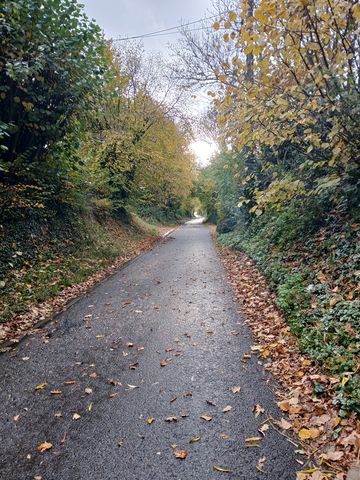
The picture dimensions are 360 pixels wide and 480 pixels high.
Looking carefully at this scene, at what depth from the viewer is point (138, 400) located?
2953 mm

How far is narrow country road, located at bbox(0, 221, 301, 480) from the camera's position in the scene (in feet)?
7.28

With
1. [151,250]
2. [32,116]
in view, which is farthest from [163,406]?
[151,250]

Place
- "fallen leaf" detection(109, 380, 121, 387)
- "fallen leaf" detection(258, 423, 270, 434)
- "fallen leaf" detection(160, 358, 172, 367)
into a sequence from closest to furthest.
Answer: "fallen leaf" detection(258, 423, 270, 434)
"fallen leaf" detection(109, 380, 121, 387)
"fallen leaf" detection(160, 358, 172, 367)

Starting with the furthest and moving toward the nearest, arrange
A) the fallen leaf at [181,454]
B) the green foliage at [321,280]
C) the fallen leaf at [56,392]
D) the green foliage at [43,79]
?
the green foliage at [43,79] < the fallen leaf at [56,392] < the green foliage at [321,280] < the fallen leaf at [181,454]

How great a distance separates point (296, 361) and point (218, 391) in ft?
3.42

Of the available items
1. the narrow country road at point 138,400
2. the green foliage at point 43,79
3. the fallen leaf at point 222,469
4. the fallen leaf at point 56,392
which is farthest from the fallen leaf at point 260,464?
the green foliage at point 43,79

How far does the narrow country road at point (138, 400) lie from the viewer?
2219 mm

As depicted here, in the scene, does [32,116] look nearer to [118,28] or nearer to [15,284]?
[15,284]

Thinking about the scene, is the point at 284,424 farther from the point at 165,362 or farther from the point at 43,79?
the point at 43,79

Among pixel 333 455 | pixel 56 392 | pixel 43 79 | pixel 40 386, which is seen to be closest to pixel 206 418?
pixel 333 455

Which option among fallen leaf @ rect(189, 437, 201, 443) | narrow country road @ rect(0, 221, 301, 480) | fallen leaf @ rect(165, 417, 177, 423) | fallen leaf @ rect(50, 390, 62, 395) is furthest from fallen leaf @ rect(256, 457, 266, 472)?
fallen leaf @ rect(50, 390, 62, 395)

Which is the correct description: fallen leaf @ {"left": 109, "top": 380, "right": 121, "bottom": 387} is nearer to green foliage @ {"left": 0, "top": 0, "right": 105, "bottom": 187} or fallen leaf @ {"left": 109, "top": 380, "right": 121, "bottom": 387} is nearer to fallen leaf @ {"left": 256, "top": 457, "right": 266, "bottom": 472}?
fallen leaf @ {"left": 256, "top": 457, "right": 266, "bottom": 472}

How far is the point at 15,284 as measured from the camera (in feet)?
17.8

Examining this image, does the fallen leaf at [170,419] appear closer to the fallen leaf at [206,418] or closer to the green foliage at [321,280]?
the fallen leaf at [206,418]
